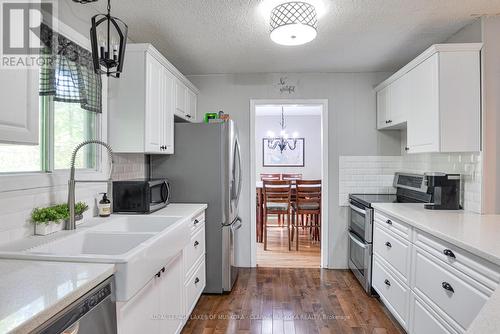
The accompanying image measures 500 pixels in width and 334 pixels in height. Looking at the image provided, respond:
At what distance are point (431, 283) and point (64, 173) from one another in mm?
2305

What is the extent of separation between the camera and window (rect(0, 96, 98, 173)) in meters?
1.57

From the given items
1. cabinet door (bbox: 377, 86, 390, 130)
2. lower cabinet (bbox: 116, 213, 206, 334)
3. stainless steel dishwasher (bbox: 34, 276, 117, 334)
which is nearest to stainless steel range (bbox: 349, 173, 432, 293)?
cabinet door (bbox: 377, 86, 390, 130)

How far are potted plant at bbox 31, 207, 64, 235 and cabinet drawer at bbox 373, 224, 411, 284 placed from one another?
222 cm

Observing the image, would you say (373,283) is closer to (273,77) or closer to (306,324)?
(306,324)

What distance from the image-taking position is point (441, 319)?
169 centimetres

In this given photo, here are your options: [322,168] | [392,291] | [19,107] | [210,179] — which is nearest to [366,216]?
[392,291]

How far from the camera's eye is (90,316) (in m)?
1.04

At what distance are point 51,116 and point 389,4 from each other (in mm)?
2268

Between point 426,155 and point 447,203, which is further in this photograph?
point 426,155

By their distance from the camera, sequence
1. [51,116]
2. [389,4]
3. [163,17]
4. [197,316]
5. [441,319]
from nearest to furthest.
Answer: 1. [441,319]
2. [51,116]
3. [389,4]
4. [163,17]
5. [197,316]

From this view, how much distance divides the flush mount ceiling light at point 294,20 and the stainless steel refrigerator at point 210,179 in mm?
1051

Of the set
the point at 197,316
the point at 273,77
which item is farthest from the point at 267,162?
the point at 197,316

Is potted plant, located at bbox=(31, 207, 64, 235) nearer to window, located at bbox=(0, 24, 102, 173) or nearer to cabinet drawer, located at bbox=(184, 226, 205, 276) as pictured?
window, located at bbox=(0, 24, 102, 173)

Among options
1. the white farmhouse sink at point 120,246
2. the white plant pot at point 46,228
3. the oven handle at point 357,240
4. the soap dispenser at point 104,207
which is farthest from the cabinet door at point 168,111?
the oven handle at point 357,240
